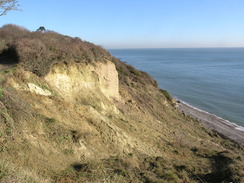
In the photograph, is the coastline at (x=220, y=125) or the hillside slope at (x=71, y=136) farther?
the coastline at (x=220, y=125)

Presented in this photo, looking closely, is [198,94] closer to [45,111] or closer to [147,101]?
[147,101]

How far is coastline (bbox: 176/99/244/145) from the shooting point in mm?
27016

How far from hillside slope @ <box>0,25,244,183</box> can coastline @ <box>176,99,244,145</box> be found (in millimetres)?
13494

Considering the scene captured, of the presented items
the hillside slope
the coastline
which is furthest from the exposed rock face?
the coastline

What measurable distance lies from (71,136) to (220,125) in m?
28.0

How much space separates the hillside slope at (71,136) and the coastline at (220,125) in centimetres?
1349

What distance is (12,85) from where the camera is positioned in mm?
10289

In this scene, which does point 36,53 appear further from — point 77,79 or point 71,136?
point 71,136

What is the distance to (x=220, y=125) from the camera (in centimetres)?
3064

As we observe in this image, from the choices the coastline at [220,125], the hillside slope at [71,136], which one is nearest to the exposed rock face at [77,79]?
the hillside slope at [71,136]

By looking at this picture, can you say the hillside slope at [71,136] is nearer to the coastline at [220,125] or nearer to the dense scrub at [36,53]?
the dense scrub at [36,53]

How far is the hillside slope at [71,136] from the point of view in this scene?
721cm

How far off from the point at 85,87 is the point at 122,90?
8.41 m

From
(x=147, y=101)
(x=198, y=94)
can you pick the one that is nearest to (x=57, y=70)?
(x=147, y=101)
